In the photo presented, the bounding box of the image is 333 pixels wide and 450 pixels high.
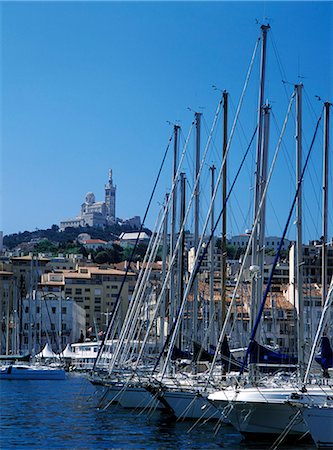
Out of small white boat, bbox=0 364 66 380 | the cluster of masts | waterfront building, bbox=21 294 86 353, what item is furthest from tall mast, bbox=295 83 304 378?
waterfront building, bbox=21 294 86 353

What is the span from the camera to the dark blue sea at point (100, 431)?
25.5 metres

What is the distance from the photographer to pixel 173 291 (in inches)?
1459

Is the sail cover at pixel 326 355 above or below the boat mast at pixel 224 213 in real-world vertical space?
below

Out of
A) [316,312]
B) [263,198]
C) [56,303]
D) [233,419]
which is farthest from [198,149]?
[56,303]

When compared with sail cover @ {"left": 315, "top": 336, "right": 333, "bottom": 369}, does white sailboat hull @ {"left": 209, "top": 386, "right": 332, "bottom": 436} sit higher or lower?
lower

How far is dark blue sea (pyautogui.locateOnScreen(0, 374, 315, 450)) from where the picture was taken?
25533mm

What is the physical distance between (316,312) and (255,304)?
5917cm

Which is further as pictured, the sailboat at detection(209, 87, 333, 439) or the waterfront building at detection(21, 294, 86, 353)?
the waterfront building at detection(21, 294, 86, 353)

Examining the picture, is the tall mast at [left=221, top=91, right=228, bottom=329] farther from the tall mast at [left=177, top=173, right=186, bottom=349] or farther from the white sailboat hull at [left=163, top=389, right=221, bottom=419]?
the tall mast at [left=177, top=173, right=186, bottom=349]

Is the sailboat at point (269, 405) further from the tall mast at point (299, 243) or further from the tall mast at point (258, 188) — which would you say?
the tall mast at point (258, 188)

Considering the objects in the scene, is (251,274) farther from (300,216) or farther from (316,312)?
(316,312)

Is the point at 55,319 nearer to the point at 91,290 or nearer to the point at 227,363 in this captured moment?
the point at 91,290

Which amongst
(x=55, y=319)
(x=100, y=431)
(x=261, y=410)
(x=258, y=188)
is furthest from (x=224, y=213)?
(x=55, y=319)

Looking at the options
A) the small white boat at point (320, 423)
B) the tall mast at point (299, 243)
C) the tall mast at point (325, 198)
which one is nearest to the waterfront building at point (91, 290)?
the tall mast at point (325, 198)
